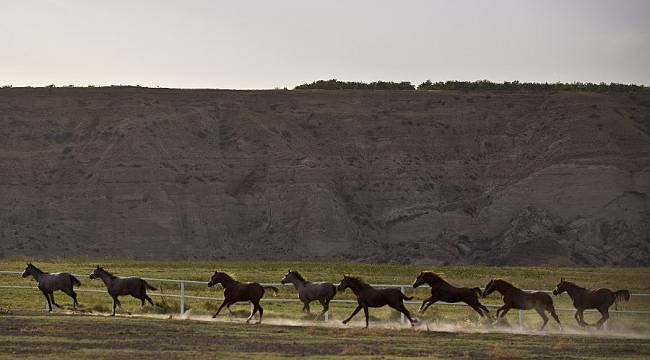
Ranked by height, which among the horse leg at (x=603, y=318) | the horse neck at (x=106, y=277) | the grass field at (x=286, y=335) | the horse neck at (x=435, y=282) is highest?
the horse neck at (x=435, y=282)

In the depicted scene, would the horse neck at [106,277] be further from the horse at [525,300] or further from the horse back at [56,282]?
the horse at [525,300]

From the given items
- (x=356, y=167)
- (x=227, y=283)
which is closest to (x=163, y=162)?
(x=356, y=167)

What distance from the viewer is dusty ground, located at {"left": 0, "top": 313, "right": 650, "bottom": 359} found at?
26719 millimetres

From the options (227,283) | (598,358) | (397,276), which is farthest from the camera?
(397,276)

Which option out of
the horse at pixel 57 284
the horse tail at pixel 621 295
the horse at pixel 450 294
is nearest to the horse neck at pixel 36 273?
the horse at pixel 57 284

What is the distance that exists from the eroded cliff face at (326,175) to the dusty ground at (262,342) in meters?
55.5

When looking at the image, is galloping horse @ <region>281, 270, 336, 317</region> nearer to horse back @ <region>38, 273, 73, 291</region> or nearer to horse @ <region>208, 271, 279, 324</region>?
horse @ <region>208, 271, 279, 324</region>

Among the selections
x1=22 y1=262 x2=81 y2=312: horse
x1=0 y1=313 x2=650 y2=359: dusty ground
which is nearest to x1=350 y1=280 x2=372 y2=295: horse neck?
x1=0 y1=313 x2=650 y2=359: dusty ground

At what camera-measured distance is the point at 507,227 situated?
93812 mm

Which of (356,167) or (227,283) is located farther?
(356,167)

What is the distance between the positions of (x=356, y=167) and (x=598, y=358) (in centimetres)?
7585

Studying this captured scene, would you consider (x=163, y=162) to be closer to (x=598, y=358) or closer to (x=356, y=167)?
(x=356, y=167)

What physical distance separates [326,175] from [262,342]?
70179 millimetres

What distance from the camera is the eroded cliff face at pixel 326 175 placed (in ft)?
301
